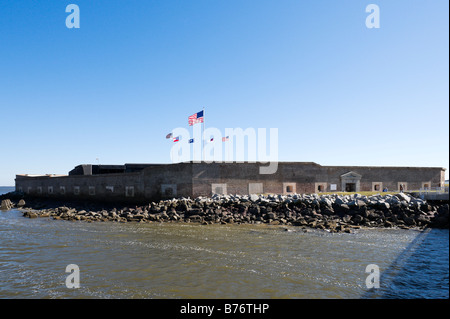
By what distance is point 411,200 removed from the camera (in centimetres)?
2078

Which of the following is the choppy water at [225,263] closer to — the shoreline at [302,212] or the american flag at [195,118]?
the shoreline at [302,212]

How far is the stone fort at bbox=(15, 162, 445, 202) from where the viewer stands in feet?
86.7

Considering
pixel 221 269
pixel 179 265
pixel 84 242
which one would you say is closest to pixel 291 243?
pixel 221 269

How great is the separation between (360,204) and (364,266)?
37.7 ft

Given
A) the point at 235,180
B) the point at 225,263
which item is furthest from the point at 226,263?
the point at 235,180

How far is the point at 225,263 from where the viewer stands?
10461 mm

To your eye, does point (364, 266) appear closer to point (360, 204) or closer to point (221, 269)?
point (221, 269)

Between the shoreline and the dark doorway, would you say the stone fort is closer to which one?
the dark doorway

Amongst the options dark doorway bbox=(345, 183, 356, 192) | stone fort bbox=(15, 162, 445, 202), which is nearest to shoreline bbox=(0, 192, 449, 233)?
stone fort bbox=(15, 162, 445, 202)

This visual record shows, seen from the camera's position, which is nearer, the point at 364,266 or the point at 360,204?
the point at 364,266

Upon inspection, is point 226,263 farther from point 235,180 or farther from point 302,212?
point 235,180

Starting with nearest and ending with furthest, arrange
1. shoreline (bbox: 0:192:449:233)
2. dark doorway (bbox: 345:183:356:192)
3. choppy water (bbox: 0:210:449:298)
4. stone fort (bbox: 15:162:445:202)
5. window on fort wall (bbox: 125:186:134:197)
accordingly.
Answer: choppy water (bbox: 0:210:449:298) < shoreline (bbox: 0:192:449:233) < stone fort (bbox: 15:162:445:202) < window on fort wall (bbox: 125:186:134:197) < dark doorway (bbox: 345:183:356:192)

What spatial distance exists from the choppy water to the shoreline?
1934mm
